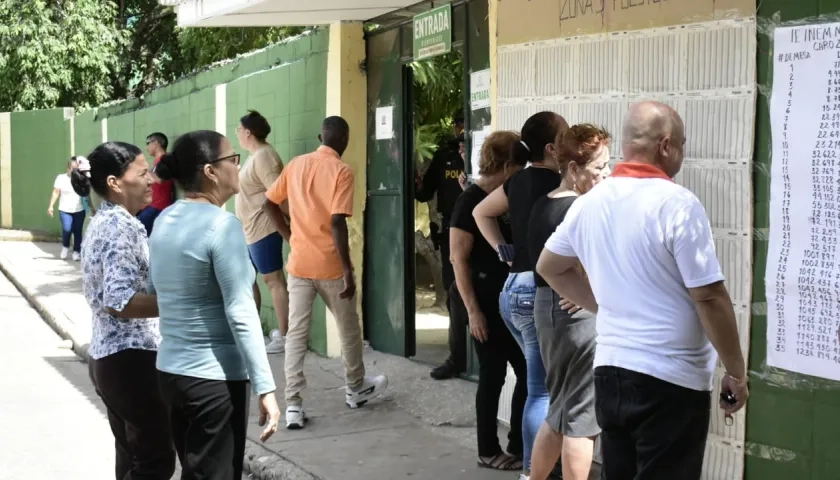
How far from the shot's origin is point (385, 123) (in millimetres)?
9141

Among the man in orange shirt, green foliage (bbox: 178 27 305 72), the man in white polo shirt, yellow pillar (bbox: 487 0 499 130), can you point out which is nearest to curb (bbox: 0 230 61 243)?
green foliage (bbox: 178 27 305 72)

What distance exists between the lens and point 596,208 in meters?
3.61

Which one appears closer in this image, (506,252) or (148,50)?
(506,252)

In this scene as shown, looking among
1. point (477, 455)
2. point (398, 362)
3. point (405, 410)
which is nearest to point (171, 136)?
point (398, 362)

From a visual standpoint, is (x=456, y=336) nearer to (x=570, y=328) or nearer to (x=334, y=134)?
(x=334, y=134)

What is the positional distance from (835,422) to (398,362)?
15.5 ft

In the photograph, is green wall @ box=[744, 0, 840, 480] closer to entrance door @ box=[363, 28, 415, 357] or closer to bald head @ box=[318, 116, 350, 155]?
bald head @ box=[318, 116, 350, 155]

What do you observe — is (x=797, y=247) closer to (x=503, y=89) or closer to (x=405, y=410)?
(x=503, y=89)

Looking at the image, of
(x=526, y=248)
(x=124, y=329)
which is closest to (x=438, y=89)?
(x=526, y=248)

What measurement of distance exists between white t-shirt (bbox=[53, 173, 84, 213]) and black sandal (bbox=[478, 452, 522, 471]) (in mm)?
14138

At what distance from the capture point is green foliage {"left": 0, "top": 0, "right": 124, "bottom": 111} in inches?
998

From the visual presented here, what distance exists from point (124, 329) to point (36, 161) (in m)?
21.3

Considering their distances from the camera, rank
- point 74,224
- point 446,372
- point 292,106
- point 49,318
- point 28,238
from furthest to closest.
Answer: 1. point 28,238
2. point 74,224
3. point 49,318
4. point 292,106
5. point 446,372

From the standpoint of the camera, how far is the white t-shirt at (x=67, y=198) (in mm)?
18734
